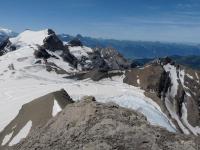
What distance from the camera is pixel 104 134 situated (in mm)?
20797

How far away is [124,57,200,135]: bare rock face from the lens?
6516 inches

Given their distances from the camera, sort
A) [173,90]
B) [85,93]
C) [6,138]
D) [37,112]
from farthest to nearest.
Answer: [173,90]
[85,93]
[37,112]
[6,138]

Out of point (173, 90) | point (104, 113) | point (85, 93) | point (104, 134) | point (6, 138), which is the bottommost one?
point (173, 90)

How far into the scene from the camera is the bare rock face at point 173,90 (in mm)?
165500

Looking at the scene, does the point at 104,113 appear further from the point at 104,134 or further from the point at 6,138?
the point at 6,138

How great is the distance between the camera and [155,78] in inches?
7190

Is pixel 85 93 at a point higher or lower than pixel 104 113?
lower

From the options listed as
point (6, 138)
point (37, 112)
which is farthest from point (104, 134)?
point (6, 138)

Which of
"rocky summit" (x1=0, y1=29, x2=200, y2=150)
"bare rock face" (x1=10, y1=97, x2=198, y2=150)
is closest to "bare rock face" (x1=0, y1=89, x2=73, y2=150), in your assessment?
"rocky summit" (x1=0, y1=29, x2=200, y2=150)

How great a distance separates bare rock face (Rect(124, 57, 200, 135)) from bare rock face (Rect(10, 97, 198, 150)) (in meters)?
134

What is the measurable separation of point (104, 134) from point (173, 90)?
169566 mm

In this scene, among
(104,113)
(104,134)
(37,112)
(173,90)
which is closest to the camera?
(104,134)

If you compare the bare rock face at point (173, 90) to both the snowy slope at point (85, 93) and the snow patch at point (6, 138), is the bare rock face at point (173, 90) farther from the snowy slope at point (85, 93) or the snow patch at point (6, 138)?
the snow patch at point (6, 138)

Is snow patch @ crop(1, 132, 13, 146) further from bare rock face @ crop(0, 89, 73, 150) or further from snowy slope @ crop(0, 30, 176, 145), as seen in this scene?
snowy slope @ crop(0, 30, 176, 145)
